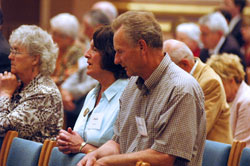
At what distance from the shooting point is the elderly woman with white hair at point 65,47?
5699mm

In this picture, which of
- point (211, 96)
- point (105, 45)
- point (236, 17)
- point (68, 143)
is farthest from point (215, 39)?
point (68, 143)

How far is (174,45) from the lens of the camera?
3801mm

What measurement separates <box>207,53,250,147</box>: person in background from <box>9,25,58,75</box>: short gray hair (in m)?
1.35

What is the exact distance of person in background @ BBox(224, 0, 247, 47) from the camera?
6482mm

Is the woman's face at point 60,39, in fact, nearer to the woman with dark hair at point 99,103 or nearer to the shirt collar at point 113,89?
the woman with dark hair at point 99,103

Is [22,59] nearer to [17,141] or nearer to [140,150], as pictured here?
[17,141]

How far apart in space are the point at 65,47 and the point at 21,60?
6.96ft

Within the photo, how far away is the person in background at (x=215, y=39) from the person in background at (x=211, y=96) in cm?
198

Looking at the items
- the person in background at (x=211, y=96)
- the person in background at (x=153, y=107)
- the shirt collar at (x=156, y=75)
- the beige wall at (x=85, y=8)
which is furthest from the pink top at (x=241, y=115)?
the beige wall at (x=85, y=8)

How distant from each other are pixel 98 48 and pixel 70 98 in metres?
2.38

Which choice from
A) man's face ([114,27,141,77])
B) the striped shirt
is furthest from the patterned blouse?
man's face ([114,27,141,77])

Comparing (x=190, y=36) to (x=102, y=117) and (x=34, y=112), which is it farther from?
(x=102, y=117)

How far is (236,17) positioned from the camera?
657cm

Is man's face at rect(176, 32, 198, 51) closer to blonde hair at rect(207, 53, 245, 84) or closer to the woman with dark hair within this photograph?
blonde hair at rect(207, 53, 245, 84)
